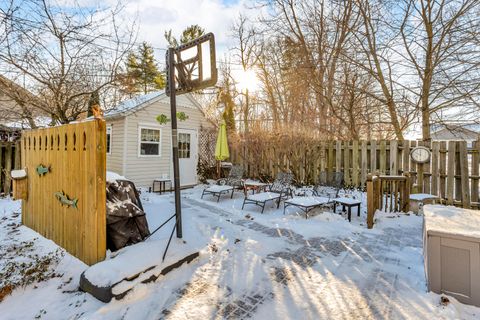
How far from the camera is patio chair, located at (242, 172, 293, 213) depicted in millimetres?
5695

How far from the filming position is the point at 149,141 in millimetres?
8602

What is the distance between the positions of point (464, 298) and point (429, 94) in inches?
265

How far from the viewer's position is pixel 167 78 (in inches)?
129

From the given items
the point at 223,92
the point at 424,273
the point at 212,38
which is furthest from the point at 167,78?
the point at 223,92

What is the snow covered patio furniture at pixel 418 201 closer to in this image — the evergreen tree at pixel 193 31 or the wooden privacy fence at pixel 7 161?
the wooden privacy fence at pixel 7 161

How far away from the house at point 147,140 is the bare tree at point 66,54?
1.41 m

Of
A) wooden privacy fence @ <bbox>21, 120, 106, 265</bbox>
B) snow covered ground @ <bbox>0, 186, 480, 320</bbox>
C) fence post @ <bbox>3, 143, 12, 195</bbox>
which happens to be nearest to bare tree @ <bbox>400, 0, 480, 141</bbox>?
snow covered ground @ <bbox>0, 186, 480, 320</bbox>

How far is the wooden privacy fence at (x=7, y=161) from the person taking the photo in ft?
21.3

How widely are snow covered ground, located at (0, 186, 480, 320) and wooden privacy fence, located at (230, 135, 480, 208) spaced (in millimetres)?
2369

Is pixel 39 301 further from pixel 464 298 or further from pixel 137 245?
pixel 464 298

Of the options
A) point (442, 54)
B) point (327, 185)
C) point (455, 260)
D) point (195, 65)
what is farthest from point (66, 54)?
point (442, 54)

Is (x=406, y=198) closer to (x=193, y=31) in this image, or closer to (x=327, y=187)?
(x=327, y=187)

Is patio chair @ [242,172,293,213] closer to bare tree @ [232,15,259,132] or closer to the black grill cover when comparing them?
the black grill cover

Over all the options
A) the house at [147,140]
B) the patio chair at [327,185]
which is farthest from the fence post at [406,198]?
the house at [147,140]
